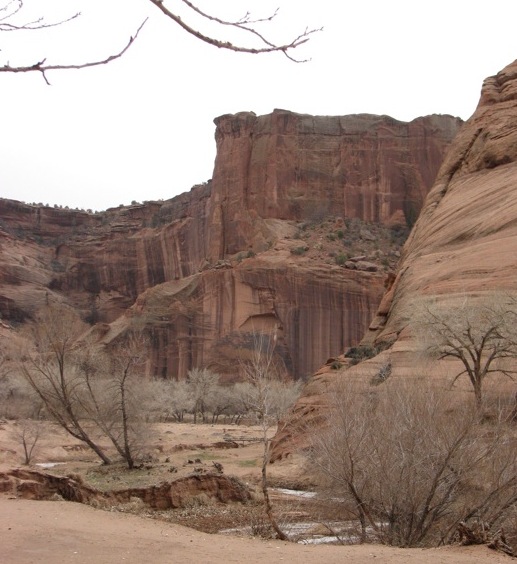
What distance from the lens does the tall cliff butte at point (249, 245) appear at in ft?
217

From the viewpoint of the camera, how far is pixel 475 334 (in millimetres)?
20875

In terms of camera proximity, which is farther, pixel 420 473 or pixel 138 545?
pixel 420 473

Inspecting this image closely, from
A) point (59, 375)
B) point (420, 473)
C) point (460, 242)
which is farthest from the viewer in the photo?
point (460, 242)

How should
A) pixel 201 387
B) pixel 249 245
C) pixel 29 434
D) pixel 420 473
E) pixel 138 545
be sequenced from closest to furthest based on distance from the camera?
pixel 138 545 → pixel 420 473 → pixel 29 434 → pixel 201 387 → pixel 249 245

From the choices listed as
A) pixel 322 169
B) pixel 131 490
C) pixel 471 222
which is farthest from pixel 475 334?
pixel 322 169

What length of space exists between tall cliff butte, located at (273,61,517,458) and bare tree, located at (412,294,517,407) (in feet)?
2.81

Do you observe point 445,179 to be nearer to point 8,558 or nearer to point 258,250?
point 8,558

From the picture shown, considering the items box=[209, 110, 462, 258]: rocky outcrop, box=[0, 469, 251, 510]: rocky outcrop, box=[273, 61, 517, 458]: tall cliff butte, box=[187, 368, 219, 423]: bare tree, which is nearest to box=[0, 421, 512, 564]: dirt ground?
box=[0, 469, 251, 510]: rocky outcrop

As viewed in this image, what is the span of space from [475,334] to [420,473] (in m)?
10.1

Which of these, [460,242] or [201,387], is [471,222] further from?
[201,387]

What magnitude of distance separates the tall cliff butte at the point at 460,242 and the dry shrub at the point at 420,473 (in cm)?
913

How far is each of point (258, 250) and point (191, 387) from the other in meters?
19.0

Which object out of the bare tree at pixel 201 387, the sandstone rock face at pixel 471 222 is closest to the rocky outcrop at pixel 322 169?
the bare tree at pixel 201 387

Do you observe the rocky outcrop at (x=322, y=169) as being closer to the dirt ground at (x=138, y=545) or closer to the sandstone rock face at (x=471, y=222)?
the sandstone rock face at (x=471, y=222)
